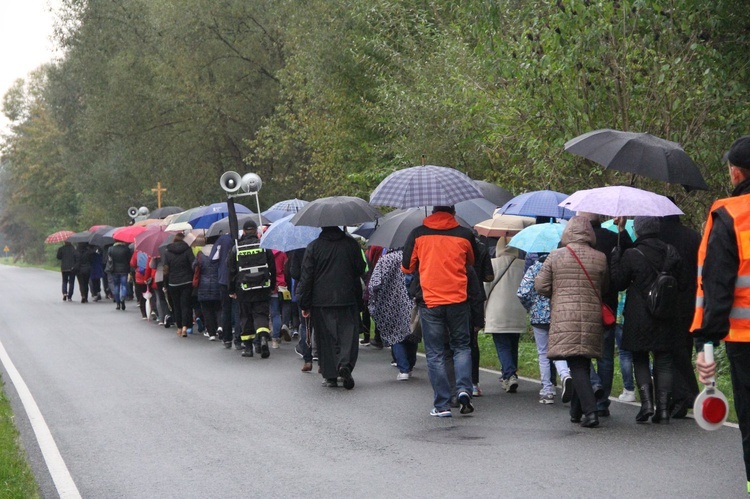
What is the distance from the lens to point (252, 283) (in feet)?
53.8

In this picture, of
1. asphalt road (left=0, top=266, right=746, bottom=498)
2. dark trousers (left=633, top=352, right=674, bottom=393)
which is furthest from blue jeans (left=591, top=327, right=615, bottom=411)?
dark trousers (left=633, top=352, right=674, bottom=393)

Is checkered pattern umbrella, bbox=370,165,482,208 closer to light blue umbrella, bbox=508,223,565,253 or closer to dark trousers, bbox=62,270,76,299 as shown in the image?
light blue umbrella, bbox=508,223,565,253

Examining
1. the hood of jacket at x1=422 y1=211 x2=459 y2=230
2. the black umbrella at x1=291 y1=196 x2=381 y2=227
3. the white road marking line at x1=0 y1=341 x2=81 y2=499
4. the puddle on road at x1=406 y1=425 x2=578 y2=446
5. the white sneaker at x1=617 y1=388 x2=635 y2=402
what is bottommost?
the white sneaker at x1=617 y1=388 x2=635 y2=402

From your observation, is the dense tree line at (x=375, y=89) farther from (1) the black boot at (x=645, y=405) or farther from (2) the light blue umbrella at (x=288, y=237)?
(1) the black boot at (x=645, y=405)

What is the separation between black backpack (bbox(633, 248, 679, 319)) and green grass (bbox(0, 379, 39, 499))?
4979mm

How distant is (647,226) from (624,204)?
0.36 meters

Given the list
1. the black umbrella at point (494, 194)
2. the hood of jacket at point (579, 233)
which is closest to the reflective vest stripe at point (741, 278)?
the hood of jacket at point (579, 233)

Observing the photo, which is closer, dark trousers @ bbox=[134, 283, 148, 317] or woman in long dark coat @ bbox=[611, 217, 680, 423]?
woman in long dark coat @ bbox=[611, 217, 680, 423]

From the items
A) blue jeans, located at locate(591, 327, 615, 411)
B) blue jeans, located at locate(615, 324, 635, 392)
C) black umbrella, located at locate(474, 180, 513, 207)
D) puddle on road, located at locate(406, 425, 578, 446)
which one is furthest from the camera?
black umbrella, located at locate(474, 180, 513, 207)

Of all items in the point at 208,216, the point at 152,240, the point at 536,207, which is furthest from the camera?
the point at 152,240

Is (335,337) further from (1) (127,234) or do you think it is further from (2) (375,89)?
(1) (127,234)

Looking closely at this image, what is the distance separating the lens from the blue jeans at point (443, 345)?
413 inches

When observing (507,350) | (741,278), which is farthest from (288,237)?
(741,278)

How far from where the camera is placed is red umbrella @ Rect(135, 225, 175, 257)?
2189 centimetres
